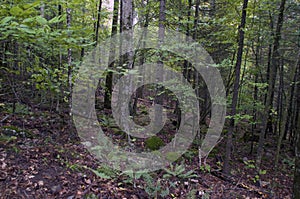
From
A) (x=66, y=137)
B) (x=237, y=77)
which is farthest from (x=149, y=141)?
(x=237, y=77)

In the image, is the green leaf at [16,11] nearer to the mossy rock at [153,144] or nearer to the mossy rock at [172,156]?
the mossy rock at [172,156]

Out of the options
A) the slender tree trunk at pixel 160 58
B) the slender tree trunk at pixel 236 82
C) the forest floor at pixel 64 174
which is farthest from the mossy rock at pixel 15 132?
the slender tree trunk at pixel 236 82

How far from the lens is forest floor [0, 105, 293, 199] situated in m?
3.80

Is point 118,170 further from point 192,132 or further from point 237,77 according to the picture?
point 192,132

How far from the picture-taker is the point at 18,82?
217 inches

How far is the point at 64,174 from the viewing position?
429 cm

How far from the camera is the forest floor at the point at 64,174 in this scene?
3.80m

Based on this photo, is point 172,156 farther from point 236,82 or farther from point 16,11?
point 16,11

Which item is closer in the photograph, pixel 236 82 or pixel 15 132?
pixel 15 132

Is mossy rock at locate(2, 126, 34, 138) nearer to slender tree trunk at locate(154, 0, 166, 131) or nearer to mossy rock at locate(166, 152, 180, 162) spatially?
mossy rock at locate(166, 152, 180, 162)

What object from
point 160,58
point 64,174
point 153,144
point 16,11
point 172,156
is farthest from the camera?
point 160,58

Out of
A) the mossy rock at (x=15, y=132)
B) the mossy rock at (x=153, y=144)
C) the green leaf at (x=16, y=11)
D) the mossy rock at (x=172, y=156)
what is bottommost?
the mossy rock at (x=172, y=156)

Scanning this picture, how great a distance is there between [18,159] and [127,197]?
2249mm

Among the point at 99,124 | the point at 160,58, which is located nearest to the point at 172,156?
the point at 99,124
